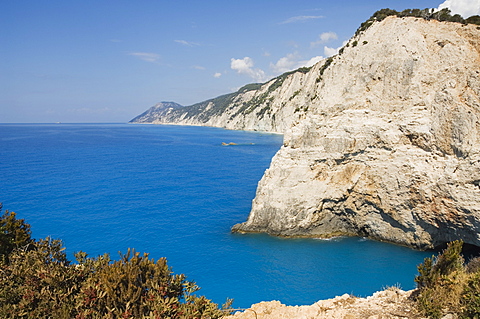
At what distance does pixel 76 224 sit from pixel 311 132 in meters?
25.4

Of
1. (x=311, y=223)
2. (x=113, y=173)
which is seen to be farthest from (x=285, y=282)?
(x=113, y=173)

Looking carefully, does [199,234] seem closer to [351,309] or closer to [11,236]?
[11,236]

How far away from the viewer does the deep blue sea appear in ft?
69.4

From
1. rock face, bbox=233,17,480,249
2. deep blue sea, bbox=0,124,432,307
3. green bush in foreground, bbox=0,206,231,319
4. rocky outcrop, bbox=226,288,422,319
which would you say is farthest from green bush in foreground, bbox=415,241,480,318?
rock face, bbox=233,17,480,249

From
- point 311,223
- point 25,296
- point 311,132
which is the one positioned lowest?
point 311,223

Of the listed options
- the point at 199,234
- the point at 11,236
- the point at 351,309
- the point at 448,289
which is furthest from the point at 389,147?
the point at 11,236

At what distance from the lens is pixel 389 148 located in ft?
77.5

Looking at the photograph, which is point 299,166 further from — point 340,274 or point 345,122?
point 340,274

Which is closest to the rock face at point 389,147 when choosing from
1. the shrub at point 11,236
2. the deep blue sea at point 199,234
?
the deep blue sea at point 199,234

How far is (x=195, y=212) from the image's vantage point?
35.7 m

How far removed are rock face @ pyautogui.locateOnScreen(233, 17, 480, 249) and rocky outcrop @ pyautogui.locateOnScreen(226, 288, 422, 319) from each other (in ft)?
38.6

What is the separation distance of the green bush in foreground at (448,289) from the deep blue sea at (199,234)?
31.7 feet

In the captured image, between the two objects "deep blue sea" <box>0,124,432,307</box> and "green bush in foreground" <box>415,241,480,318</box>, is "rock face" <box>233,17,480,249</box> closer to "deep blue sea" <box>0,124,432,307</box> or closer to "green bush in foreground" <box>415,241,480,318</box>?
"deep blue sea" <box>0,124,432,307</box>

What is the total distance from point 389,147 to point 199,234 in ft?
60.4
